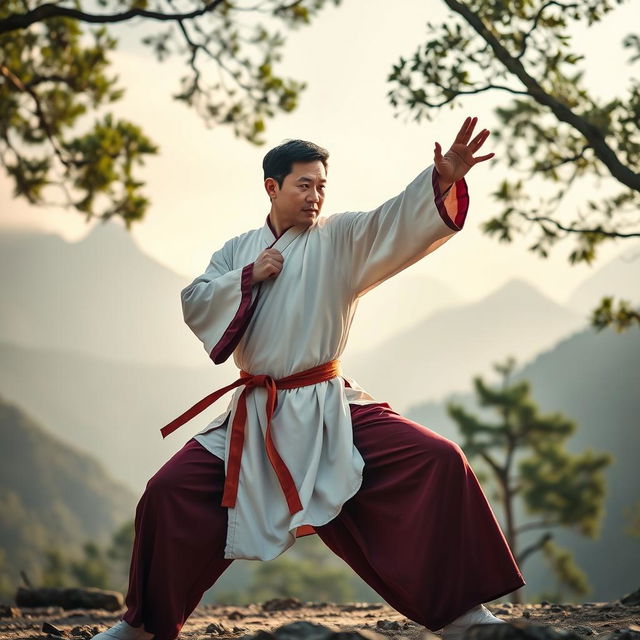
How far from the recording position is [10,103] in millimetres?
6816

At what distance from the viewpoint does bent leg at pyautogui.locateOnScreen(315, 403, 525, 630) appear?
3.12m

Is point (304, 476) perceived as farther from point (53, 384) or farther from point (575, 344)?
point (53, 384)

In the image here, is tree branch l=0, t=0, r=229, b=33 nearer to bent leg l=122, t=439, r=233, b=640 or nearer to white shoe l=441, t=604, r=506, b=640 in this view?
bent leg l=122, t=439, r=233, b=640

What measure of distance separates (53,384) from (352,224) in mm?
105587

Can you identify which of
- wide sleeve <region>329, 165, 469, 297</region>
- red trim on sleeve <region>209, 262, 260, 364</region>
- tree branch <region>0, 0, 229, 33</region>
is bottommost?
red trim on sleeve <region>209, 262, 260, 364</region>

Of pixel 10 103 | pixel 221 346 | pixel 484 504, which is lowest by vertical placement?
pixel 484 504

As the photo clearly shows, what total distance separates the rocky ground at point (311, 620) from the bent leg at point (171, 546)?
339mm

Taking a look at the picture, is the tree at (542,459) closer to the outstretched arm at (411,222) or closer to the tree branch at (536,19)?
the tree branch at (536,19)

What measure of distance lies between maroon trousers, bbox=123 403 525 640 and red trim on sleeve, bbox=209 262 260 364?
0.38 m

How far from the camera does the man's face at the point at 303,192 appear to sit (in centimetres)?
369

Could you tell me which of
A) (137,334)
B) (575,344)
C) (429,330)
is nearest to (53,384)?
(137,334)

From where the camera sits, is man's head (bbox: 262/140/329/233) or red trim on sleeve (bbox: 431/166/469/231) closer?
red trim on sleeve (bbox: 431/166/469/231)

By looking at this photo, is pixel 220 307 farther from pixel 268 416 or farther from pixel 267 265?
pixel 268 416

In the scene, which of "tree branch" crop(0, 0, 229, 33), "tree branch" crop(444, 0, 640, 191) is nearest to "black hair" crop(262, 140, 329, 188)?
"tree branch" crop(444, 0, 640, 191)
